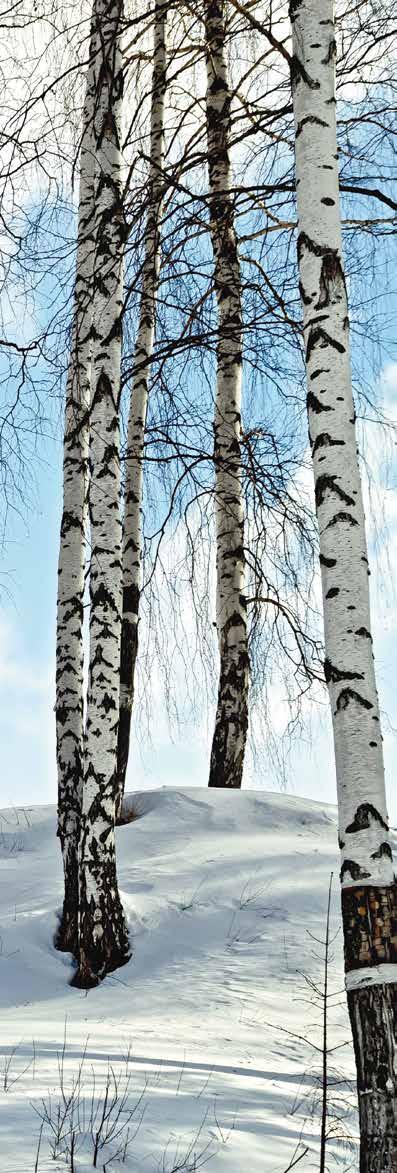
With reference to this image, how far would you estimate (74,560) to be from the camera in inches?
266

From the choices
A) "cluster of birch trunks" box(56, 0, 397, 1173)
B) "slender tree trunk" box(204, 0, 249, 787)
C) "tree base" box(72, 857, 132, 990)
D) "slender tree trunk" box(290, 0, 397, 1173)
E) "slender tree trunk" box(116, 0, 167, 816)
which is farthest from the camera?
"slender tree trunk" box(116, 0, 167, 816)

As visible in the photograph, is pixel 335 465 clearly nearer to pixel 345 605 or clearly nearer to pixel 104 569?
pixel 345 605

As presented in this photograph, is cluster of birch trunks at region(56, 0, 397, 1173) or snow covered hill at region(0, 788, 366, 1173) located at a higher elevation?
cluster of birch trunks at region(56, 0, 397, 1173)

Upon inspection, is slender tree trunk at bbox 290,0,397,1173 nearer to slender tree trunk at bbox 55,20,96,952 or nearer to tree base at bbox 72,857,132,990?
tree base at bbox 72,857,132,990

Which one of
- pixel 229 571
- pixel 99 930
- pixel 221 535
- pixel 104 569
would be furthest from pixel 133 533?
pixel 99 930

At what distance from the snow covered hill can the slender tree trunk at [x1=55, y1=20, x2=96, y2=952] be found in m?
0.58

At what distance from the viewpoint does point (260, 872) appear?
642 cm

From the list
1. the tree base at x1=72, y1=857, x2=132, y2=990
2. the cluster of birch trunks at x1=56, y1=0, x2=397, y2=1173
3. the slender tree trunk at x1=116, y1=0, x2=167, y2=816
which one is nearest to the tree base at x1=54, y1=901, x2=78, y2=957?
the cluster of birch trunks at x1=56, y1=0, x2=397, y2=1173

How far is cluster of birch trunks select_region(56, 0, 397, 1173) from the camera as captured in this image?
3.02 m

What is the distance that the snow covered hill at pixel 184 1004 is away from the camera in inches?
118

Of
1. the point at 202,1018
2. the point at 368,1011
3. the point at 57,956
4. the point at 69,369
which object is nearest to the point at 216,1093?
the point at 368,1011

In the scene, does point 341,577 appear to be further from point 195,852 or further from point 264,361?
point 264,361

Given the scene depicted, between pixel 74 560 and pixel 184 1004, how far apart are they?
3.11 metres

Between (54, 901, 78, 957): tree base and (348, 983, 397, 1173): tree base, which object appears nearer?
(348, 983, 397, 1173): tree base
